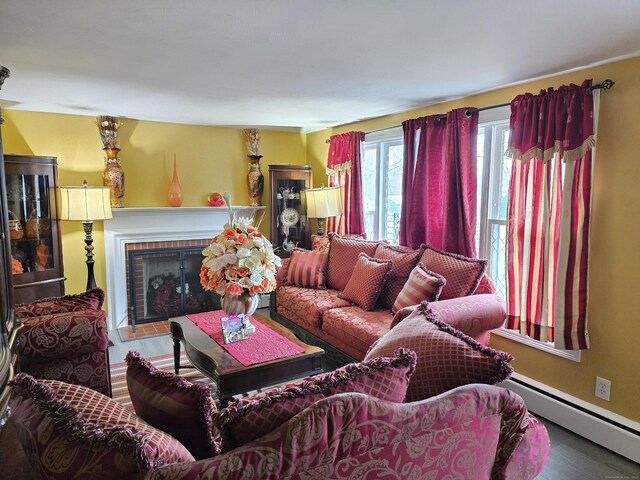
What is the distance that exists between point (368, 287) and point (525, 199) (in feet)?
4.47

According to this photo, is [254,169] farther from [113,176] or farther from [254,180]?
[113,176]

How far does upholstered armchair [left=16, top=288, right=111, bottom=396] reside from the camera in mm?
2182

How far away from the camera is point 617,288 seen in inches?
99.7

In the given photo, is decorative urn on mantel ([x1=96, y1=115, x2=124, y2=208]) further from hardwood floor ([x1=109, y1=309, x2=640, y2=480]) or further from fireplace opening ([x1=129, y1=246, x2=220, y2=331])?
hardwood floor ([x1=109, y1=309, x2=640, y2=480])

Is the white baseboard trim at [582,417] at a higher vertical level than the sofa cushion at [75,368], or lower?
lower

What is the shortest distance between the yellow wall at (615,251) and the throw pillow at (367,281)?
1.43m

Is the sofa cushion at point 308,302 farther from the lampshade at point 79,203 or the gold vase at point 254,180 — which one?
the lampshade at point 79,203

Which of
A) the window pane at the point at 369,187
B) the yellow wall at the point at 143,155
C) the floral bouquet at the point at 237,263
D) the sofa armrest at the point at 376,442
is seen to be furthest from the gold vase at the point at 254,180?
the sofa armrest at the point at 376,442

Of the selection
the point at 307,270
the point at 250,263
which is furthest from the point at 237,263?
the point at 307,270

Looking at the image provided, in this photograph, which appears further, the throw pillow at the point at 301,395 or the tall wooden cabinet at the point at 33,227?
the tall wooden cabinet at the point at 33,227

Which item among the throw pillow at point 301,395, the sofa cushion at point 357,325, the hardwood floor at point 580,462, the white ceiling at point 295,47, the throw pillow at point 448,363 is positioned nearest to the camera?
the throw pillow at point 301,395

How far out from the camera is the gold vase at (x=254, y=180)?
5266mm

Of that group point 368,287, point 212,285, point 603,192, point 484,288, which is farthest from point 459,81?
point 212,285

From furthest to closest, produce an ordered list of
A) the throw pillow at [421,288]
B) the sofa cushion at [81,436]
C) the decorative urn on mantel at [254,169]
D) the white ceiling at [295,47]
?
1. the decorative urn on mantel at [254,169]
2. the throw pillow at [421,288]
3. the white ceiling at [295,47]
4. the sofa cushion at [81,436]
